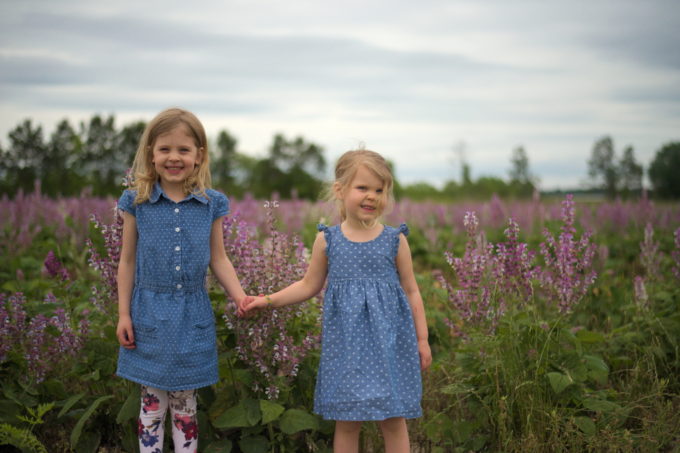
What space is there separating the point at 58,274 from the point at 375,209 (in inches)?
74.2

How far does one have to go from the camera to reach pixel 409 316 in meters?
2.91

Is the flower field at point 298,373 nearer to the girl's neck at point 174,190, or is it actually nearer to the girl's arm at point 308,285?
the girl's arm at point 308,285

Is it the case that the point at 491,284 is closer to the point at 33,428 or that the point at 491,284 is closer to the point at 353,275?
A: the point at 353,275

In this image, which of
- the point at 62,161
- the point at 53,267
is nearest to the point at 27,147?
the point at 62,161

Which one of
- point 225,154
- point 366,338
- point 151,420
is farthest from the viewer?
point 225,154

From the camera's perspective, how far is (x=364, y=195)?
9.29 feet

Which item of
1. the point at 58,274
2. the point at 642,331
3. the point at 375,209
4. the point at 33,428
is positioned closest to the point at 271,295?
the point at 375,209

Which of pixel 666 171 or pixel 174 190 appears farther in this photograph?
pixel 666 171

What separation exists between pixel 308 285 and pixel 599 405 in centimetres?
177

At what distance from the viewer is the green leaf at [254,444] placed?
3064 mm

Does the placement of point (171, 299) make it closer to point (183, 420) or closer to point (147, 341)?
point (147, 341)

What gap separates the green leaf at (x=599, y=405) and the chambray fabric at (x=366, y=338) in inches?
43.9

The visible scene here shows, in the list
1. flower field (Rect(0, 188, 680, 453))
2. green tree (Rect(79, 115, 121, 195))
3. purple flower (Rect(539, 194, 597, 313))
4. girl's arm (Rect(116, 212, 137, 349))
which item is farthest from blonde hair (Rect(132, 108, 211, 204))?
green tree (Rect(79, 115, 121, 195))

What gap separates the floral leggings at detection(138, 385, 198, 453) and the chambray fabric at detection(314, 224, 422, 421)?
0.65 meters
